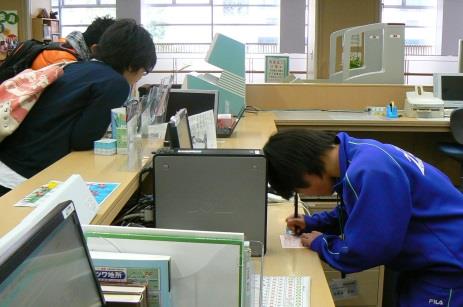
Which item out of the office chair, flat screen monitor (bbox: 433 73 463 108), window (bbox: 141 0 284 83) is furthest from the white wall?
the office chair

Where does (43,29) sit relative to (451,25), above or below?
below

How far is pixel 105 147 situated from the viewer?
6.35 feet

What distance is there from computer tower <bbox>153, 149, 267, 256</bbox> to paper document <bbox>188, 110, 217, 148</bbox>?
0.77 meters

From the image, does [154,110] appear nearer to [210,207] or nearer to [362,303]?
[210,207]

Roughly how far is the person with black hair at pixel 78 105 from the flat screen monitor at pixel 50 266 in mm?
1067

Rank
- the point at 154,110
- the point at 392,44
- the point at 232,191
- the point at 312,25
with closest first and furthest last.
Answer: the point at 232,191 → the point at 154,110 → the point at 392,44 → the point at 312,25

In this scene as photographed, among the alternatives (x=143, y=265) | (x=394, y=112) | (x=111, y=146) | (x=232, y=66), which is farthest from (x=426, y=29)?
(x=143, y=265)

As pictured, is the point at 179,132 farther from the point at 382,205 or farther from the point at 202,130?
the point at 382,205

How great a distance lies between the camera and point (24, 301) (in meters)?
0.64

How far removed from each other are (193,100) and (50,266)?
2133 millimetres

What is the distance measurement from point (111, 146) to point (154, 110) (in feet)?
0.99

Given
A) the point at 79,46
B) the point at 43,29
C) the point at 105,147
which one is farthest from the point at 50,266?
the point at 43,29

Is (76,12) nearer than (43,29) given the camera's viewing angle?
No

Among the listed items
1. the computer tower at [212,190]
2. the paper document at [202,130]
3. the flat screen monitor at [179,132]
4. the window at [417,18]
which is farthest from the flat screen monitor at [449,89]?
the window at [417,18]
